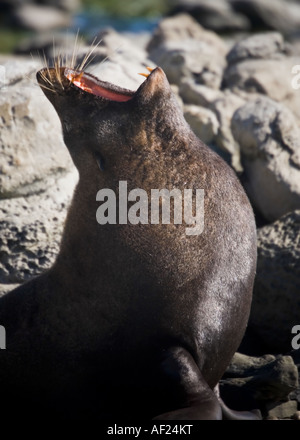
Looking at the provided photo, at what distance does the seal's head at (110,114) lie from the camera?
241 inches

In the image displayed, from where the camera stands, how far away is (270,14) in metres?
26.9

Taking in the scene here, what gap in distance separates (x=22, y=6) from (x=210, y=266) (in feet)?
91.9

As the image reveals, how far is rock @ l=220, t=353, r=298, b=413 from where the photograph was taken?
631cm

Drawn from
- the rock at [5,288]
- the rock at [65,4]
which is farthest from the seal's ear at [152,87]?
the rock at [65,4]

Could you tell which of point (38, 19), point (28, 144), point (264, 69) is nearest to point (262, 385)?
point (28, 144)

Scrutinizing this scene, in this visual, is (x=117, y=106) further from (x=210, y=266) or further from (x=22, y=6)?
(x=22, y=6)

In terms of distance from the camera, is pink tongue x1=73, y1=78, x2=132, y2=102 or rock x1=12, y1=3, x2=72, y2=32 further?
rock x1=12, y1=3, x2=72, y2=32

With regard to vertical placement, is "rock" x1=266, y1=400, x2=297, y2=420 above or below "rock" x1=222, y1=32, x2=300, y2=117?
below

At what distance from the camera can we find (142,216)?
20.1ft

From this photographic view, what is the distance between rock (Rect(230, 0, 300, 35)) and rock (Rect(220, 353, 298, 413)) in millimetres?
20097

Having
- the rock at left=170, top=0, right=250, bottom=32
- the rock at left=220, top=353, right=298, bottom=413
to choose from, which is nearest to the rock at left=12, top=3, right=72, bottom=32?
the rock at left=170, top=0, right=250, bottom=32

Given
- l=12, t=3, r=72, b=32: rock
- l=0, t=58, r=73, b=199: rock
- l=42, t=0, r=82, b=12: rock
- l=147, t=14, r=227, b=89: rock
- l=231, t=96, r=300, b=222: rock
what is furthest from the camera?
l=42, t=0, r=82, b=12: rock

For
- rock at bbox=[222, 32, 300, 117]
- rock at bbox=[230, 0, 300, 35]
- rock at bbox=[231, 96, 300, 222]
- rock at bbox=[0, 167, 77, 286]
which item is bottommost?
rock at bbox=[0, 167, 77, 286]

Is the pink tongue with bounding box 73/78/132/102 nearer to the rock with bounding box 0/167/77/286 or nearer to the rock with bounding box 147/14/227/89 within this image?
the rock with bounding box 0/167/77/286
